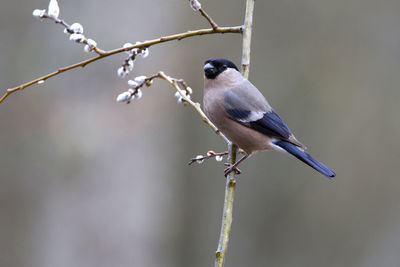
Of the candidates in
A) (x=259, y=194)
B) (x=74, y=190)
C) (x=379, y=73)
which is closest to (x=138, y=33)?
(x=74, y=190)

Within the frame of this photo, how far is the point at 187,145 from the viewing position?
15.9ft

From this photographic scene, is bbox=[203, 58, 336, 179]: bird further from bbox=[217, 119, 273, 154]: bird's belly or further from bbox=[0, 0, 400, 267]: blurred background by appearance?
bbox=[0, 0, 400, 267]: blurred background

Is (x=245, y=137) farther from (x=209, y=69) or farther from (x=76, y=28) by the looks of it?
(x=76, y=28)

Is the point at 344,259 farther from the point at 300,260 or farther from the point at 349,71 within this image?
the point at 349,71

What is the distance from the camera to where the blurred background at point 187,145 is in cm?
400

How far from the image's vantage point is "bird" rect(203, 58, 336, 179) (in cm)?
212

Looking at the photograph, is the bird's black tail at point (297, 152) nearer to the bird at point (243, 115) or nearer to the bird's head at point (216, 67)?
the bird at point (243, 115)

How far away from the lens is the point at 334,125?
4.67 meters

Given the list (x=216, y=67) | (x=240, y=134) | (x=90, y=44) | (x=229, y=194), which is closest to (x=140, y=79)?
(x=90, y=44)

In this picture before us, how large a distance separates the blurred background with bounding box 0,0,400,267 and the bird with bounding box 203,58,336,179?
1928 millimetres

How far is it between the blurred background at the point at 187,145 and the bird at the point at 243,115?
193 cm

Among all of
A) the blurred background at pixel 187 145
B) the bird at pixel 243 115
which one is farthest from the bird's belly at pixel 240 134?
the blurred background at pixel 187 145

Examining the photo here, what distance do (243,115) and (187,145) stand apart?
8.75ft

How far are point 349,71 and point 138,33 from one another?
2021mm
